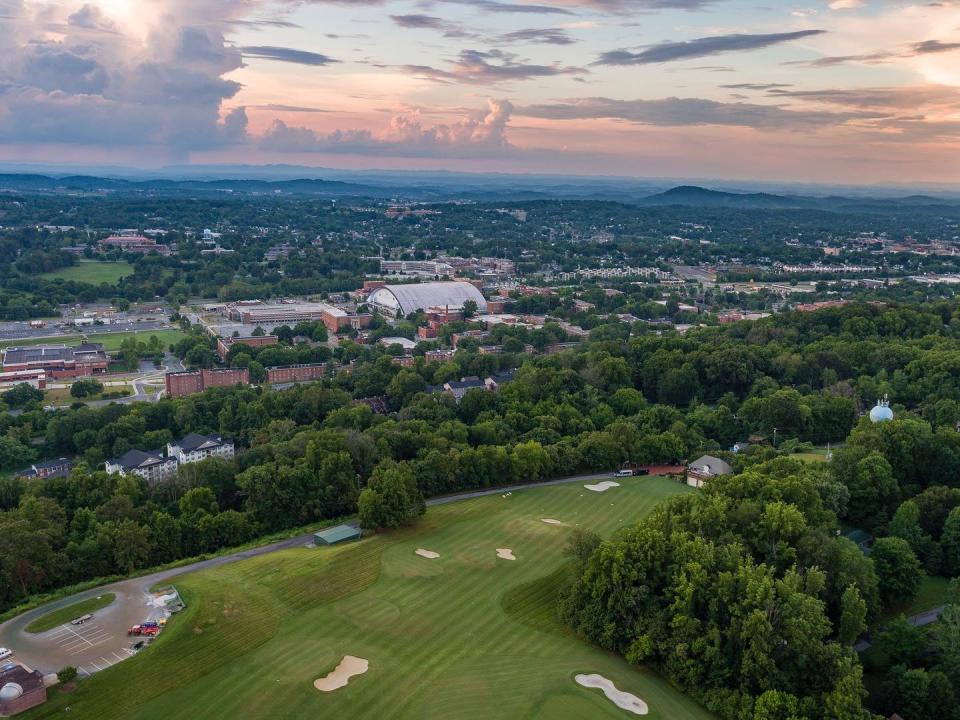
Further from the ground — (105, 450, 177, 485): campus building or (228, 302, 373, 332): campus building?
(228, 302, 373, 332): campus building

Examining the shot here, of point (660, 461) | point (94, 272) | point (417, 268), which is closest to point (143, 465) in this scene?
point (660, 461)

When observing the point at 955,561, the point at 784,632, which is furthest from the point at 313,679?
the point at 955,561

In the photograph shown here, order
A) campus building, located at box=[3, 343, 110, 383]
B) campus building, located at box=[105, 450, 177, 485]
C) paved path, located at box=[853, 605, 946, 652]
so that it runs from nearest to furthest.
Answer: paved path, located at box=[853, 605, 946, 652], campus building, located at box=[105, 450, 177, 485], campus building, located at box=[3, 343, 110, 383]

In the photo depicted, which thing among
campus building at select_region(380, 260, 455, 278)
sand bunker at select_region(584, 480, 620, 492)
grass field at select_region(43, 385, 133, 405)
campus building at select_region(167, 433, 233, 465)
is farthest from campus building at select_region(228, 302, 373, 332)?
sand bunker at select_region(584, 480, 620, 492)

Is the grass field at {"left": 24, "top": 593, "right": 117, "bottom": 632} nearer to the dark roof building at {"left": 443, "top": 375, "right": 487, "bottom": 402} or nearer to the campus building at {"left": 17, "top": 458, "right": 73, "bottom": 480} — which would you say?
the campus building at {"left": 17, "top": 458, "right": 73, "bottom": 480}

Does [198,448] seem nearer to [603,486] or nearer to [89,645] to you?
[89,645]

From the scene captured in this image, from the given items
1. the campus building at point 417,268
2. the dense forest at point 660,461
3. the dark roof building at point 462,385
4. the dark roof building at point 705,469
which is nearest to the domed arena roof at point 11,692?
the dense forest at point 660,461

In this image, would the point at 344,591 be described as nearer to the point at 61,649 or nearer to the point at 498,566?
the point at 498,566
